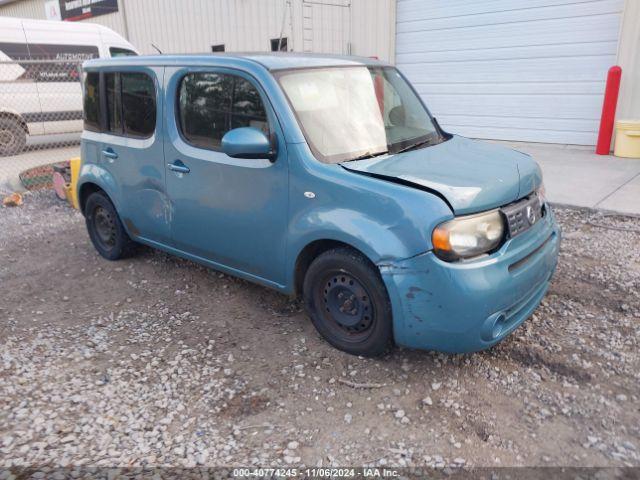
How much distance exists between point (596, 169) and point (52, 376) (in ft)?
24.4

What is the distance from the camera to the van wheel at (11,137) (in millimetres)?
10185

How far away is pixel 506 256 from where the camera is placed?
109 inches

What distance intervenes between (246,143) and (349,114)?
0.73 meters

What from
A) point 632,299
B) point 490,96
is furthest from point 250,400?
point 490,96

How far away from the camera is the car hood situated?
276 centimetres

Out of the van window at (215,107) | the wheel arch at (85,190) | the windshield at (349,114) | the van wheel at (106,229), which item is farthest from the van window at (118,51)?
the windshield at (349,114)

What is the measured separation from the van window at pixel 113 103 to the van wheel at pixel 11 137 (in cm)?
725

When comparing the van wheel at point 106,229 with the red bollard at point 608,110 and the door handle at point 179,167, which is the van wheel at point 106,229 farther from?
the red bollard at point 608,110

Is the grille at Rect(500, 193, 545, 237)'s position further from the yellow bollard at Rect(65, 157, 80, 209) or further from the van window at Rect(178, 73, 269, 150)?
the yellow bollard at Rect(65, 157, 80, 209)

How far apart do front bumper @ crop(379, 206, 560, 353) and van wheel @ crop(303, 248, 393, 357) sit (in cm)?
11

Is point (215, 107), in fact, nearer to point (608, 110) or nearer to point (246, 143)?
point (246, 143)

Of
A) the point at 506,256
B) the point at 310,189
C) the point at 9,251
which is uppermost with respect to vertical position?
the point at 310,189

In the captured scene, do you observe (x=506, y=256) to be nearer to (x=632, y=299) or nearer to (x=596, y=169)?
(x=632, y=299)

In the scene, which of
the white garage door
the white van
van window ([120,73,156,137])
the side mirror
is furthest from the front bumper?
the white van
